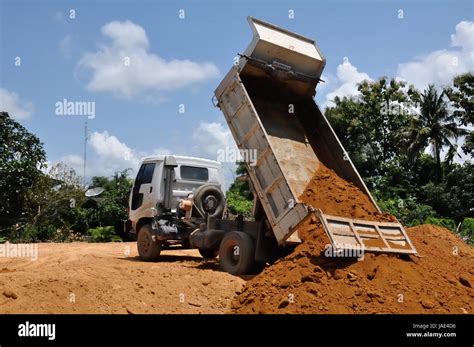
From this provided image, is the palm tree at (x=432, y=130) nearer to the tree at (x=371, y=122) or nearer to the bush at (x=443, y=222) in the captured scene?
the tree at (x=371, y=122)

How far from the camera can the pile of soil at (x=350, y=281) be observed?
6072 millimetres

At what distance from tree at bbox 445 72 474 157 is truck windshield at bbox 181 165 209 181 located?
23441 millimetres

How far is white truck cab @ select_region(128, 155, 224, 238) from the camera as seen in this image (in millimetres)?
10781

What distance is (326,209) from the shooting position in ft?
25.4

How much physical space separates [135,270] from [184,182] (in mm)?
3444

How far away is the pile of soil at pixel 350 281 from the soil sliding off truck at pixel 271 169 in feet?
0.89

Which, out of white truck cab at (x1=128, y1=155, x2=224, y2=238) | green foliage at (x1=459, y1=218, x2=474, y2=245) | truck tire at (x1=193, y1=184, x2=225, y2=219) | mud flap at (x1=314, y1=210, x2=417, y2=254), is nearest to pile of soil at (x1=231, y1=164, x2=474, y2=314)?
mud flap at (x1=314, y1=210, x2=417, y2=254)

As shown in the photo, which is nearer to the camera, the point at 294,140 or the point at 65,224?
the point at 294,140

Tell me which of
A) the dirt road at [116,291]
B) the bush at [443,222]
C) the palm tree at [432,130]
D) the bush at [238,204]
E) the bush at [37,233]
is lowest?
the dirt road at [116,291]

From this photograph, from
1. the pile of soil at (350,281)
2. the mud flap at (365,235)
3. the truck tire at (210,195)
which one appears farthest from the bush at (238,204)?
the mud flap at (365,235)

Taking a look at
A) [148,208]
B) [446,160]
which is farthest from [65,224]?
[446,160]
